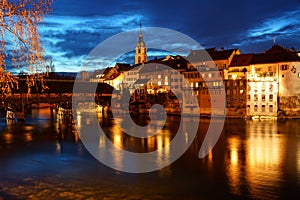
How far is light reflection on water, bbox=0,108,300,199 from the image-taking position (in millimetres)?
13516

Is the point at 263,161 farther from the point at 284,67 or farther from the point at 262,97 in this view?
the point at 284,67

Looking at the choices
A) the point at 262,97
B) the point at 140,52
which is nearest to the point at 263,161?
the point at 262,97

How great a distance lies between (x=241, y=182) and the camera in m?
14.6

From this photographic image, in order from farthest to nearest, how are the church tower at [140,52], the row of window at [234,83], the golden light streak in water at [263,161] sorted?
1. the church tower at [140,52]
2. the row of window at [234,83]
3. the golden light streak in water at [263,161]

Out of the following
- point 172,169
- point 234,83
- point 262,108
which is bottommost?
point 172,169

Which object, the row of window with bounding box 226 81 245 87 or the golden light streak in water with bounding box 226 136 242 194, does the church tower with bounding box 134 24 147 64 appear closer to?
the row of window with bounding box 226 81 245 87

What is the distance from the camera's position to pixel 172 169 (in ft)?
56.6

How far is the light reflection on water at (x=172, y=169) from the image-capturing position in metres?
13.5

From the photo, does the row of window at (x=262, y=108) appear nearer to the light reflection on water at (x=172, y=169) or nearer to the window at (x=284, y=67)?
the window at (x=284, y=67)

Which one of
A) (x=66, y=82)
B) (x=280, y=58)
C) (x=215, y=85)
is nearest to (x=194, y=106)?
(x=215, y=85)

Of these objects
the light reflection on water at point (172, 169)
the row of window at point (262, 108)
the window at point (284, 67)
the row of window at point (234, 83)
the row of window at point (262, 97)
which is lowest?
the light reflection on water at point (172, 169)

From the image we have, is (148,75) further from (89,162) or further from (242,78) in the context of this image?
(89,162)

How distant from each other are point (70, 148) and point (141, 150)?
5.26 meters

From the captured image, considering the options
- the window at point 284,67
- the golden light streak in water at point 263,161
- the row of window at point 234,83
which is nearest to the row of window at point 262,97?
the row of window at point 234,83
